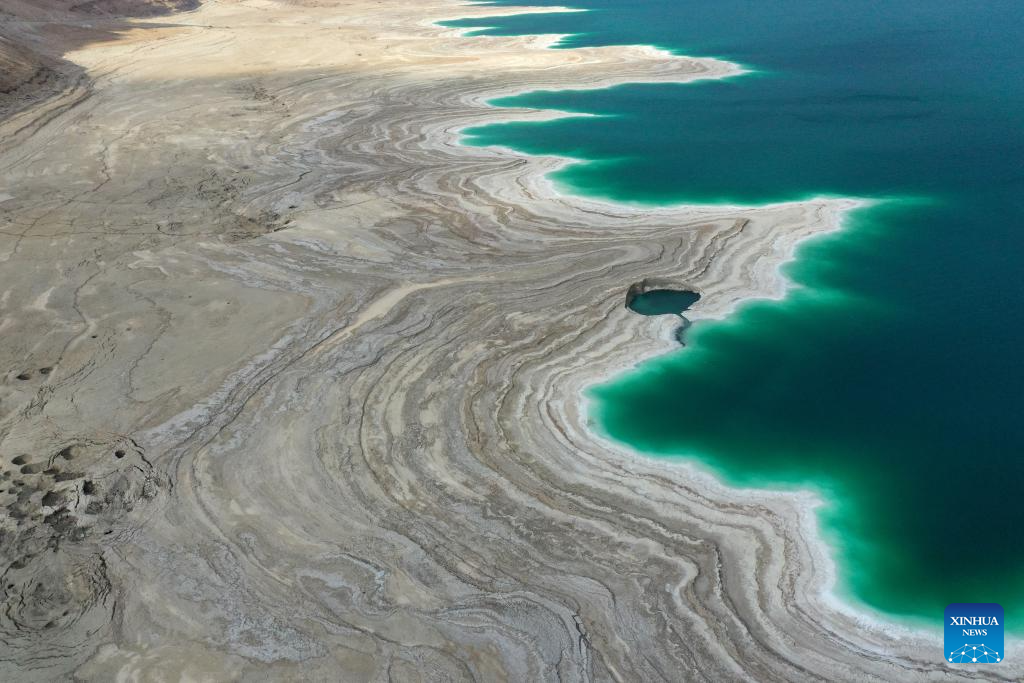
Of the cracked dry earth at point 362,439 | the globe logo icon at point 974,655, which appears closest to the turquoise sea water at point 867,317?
the globe logo icon at point 974,655

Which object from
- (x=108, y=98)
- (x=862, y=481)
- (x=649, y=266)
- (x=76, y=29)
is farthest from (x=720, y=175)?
(x=76, y=29)

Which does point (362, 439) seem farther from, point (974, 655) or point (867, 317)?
point (867, 317)

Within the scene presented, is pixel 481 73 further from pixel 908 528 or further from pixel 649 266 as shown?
pixel 908 528

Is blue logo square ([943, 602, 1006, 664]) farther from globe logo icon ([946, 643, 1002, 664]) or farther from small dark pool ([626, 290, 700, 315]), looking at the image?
small dark pool ([626, 290, 700, 315])

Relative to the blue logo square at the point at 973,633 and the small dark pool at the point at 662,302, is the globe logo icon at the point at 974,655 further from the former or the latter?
the small dark pool at the point at 662,302

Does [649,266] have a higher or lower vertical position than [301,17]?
lower
